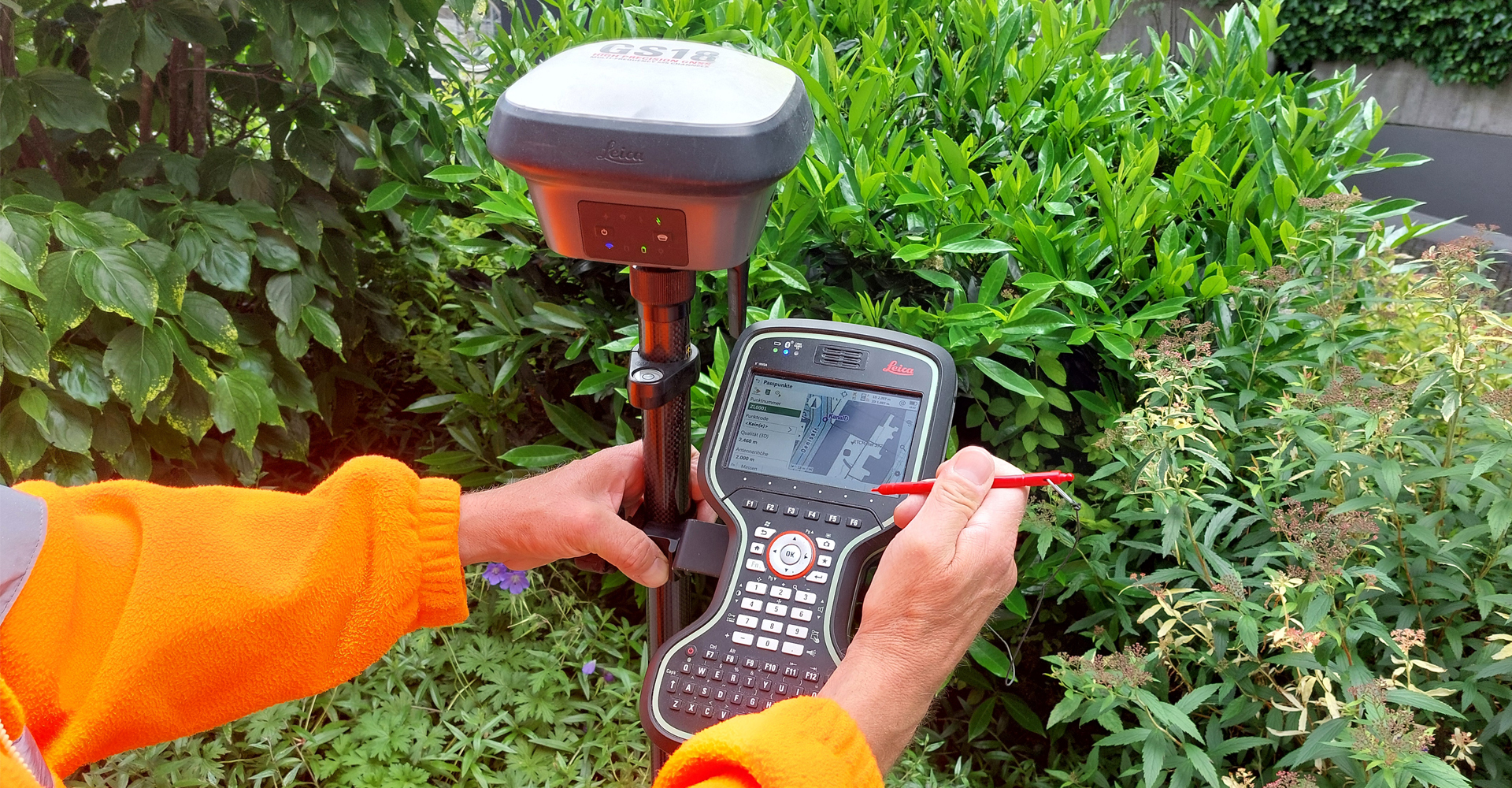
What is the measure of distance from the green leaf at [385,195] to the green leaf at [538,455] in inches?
22.9

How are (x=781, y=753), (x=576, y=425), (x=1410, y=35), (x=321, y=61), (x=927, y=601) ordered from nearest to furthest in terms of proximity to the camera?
(x=781, y=753), (x=927, y=601), (x=321, y=61), (x=576, y=425), (x=1410, y=35)

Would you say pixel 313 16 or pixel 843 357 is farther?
pixel 313 16

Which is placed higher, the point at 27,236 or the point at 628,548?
the point at 27,236

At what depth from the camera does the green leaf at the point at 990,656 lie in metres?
1.62

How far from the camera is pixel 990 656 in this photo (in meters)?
1.64

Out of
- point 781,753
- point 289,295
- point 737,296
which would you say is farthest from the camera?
point 289,295

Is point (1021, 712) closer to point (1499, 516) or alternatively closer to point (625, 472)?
point (1499, 516)

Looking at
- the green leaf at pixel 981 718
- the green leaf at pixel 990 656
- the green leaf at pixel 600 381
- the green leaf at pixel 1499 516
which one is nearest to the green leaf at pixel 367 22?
the green leaf at pixel 600 381

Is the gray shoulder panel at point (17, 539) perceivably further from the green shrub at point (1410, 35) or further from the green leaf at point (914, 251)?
the green shrub at point (1410, 35)

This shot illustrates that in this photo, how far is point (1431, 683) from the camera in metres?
1.31

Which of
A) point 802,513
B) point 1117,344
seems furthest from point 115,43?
point 1117,344

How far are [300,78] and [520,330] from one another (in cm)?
69

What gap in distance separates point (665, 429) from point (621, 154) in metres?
0.38

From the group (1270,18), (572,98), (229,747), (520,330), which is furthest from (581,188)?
(1270,18)
